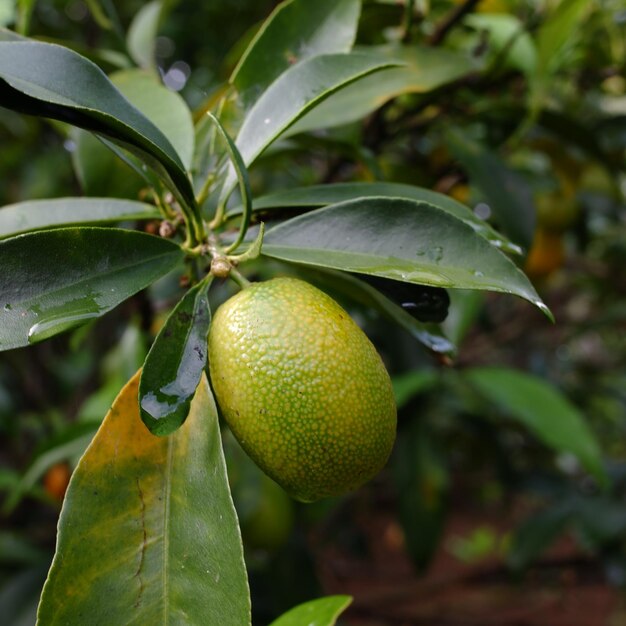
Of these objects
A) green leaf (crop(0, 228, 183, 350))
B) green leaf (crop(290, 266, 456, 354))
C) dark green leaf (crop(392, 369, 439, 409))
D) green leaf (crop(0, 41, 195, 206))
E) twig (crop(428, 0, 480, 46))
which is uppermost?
green leaf (crop(0, 41, 195, 206))

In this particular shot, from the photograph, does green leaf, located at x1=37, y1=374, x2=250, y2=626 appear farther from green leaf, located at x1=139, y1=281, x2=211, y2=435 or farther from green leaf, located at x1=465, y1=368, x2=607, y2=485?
green leaf, located at x1=465, y1=368, x2=607, y2=485

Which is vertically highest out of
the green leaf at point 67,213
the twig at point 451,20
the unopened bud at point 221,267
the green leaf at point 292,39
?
the green leaf at point 292,39

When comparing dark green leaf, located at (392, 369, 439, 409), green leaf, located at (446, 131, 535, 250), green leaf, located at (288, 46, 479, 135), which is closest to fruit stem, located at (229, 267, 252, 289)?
green leaf, located at (288, 46, 479, 135)

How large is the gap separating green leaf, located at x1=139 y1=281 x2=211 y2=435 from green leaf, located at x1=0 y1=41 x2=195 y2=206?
9 centimetres

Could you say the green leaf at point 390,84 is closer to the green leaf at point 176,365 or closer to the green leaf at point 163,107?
the green leaf at point 163,107

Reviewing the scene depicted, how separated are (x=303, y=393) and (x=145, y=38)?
2.47ft

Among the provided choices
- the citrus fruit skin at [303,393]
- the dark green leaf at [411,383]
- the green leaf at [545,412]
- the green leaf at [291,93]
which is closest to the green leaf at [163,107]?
the green leaf at [291,93]

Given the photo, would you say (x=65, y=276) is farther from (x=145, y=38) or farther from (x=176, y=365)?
(x=145, y=38)

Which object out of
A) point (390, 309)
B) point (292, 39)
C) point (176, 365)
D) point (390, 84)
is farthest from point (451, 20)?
point (176, 365)

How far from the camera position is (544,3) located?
1.03m

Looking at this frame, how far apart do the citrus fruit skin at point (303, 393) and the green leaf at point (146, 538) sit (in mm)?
42

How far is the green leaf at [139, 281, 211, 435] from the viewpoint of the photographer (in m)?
0.43

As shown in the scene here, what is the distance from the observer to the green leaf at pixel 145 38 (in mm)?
954

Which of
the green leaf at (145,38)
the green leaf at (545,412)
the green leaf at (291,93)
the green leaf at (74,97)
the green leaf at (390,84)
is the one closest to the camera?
the green leaf at (74,97)
